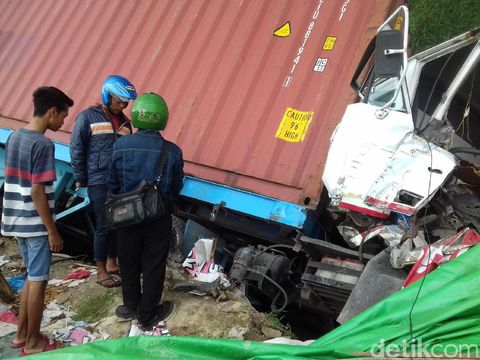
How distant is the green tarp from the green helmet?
139 centimetres

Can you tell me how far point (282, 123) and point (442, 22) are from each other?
2.91m

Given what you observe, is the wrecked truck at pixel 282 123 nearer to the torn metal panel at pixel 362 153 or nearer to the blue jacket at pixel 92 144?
the torn metal panel at pixel 362 153

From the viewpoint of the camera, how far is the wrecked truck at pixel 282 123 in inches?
114

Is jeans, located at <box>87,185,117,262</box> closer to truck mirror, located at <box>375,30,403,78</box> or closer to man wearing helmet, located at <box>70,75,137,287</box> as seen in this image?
man wearing helmet, located at <box>70,75,137,287</box>

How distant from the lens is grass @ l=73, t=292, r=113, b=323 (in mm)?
3535

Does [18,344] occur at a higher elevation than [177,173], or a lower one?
lower

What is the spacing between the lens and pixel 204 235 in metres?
4.08

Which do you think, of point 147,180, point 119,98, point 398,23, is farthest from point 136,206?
point 398,23

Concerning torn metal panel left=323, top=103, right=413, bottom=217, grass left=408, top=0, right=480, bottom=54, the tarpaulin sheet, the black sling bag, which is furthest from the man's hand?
grass left=408, top=0, right=480, bottom=54

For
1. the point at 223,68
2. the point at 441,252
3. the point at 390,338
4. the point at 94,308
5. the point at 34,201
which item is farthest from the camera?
the point at 223,68

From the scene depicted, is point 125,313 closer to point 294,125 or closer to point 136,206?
point 136,206

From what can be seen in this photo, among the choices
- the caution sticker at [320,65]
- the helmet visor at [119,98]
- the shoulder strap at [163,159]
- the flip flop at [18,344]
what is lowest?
the flip flop at [18,344]

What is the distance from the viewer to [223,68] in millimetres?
4320

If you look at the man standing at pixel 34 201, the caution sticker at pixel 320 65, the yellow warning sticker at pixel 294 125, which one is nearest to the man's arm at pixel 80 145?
the man standing at pixel 34 201
